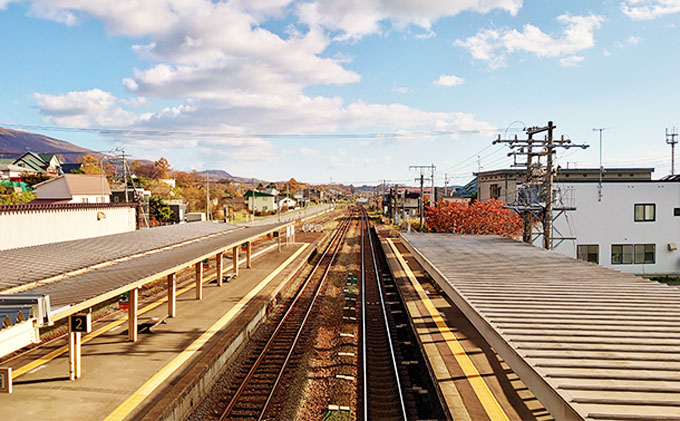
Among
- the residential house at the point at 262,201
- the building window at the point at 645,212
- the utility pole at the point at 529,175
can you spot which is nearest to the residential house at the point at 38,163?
the residential house at the point at 262,201

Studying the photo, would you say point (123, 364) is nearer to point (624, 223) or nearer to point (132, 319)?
point (132, 319)

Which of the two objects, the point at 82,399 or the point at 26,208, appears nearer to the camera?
the point at 82,399

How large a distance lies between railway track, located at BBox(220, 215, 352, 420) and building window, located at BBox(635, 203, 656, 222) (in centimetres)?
1891

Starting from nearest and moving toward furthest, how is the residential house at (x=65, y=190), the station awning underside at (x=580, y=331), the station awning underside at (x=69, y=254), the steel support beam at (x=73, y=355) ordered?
the station awning underside at (x=580, y=331) < the steel support beam at (x=73, y=355) < the station awning underside at (x=69, y=254) < the residential house at (x=65, y=190)

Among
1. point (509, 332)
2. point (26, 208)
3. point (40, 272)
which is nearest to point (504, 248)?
point (509, 332)

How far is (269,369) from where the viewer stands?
10023 mm

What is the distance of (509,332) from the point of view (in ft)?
20.5

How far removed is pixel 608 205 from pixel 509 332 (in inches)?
842

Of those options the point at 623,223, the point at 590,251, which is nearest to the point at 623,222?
the point at 623,223

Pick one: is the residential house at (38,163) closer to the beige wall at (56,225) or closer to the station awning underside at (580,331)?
the beige wall at (56,225)

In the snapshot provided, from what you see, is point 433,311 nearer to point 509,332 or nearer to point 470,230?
point 509,332

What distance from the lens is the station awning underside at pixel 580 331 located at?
445cm

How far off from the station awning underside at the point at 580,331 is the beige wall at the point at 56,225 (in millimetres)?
15073

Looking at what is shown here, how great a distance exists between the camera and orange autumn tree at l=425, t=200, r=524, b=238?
23.8 meters
